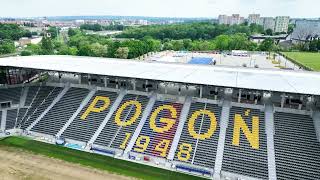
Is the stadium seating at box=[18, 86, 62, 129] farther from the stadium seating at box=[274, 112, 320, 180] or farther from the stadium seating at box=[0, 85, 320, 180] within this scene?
the stadium seating at box=[274, 112, 320, 180]

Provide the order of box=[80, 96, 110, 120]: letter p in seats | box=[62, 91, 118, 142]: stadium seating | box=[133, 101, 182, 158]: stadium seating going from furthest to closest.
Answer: box=[80, 96, 110, 120]: letter p in seats
box=[62, 91, 118, 142]: stadium seating
box=[133, 101, 182, 158]: stadium seating

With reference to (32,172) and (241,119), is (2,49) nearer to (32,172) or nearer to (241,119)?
(32,172)

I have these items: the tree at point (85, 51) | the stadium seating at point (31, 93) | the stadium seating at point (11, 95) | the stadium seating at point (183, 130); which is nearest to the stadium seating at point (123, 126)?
the stadium seating at point (183, 130)

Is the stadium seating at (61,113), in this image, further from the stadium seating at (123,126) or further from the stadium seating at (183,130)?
the stadium seating at (123,126)

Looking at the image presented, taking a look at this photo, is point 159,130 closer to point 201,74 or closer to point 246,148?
point 201,74

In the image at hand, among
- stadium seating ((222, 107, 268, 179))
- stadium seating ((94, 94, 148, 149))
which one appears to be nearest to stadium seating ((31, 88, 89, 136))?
stadium seating ((94, 94, 148, 149))

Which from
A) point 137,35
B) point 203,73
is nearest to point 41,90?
point 203,73
